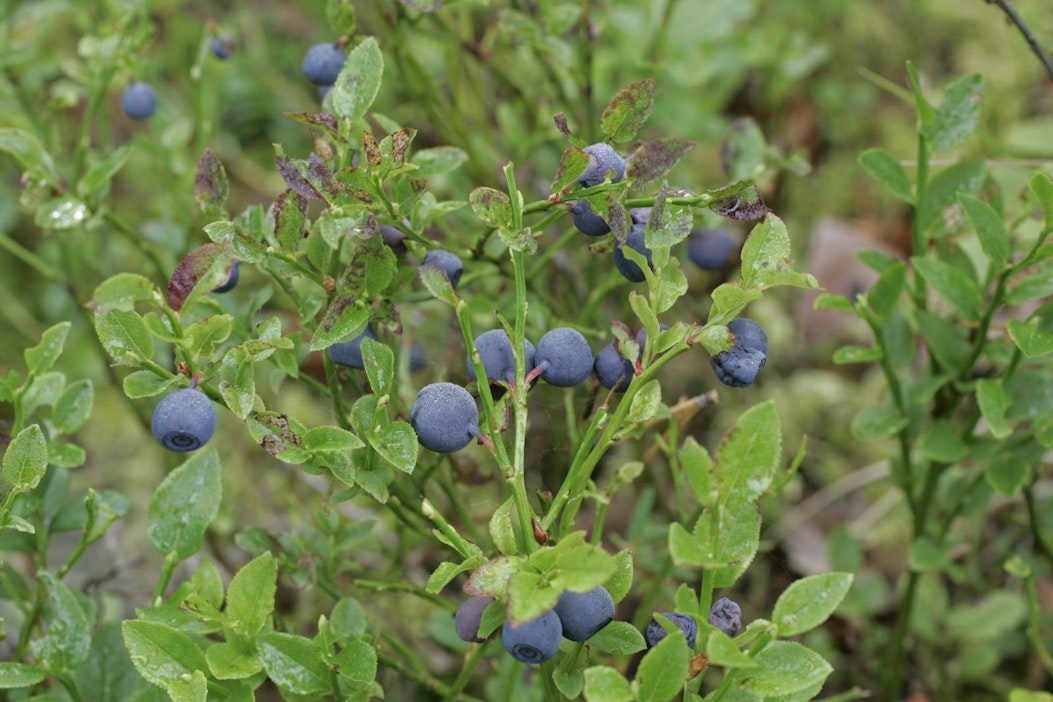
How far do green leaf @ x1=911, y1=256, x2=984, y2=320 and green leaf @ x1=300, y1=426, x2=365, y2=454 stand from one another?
0.87 meters

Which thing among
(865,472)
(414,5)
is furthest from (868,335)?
(414,5)

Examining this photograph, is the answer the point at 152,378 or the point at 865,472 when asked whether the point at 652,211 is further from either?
the point at 865,472

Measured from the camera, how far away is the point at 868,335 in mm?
2580

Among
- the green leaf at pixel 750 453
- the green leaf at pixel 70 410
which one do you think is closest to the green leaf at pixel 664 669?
the green leaf at pixel 750 453

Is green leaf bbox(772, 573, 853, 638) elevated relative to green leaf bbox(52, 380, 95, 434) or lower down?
elevated

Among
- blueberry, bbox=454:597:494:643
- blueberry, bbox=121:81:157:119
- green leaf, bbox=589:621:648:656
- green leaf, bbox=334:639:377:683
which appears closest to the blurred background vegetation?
blueberry, bbox=121:81:157:119

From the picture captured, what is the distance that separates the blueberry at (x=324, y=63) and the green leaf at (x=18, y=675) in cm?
84

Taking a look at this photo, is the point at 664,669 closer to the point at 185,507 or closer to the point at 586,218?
the point at 586,218

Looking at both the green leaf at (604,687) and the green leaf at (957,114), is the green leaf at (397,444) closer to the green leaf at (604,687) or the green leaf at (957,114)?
the green leaf at (604,687)

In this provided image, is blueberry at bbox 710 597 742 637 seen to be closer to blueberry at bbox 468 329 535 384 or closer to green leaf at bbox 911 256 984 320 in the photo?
blueberry at bbox 468 329 535 384

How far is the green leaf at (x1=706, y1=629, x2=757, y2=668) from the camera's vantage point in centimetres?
84

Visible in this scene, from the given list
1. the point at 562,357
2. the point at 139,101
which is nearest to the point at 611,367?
the point at 562,357

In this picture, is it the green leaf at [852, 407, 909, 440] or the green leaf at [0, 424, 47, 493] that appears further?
the green leaf at [852, 407, 909, 440]

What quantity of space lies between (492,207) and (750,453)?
361mm
